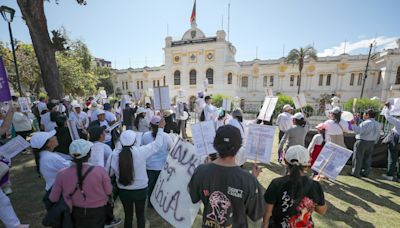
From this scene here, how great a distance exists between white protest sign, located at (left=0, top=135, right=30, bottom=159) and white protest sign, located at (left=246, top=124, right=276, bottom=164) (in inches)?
149

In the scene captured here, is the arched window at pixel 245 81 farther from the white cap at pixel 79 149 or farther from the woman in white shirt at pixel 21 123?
the white cap at pixel 79 149

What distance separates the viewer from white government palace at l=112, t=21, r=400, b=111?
3388cm

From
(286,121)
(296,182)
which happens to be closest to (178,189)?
(296,182)

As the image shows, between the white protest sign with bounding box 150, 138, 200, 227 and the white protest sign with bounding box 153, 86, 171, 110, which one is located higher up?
the white protest sign with bounding box 153, 86, 171, 110

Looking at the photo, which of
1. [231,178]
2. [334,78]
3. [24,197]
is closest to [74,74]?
[24,197]

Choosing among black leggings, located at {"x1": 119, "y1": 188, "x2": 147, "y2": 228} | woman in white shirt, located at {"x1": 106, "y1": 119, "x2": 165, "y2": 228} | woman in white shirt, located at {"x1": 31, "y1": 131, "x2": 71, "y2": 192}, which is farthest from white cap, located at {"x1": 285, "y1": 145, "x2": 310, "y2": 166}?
woman in white shirt, located at {"x1": 31, "y1": 131, "x2": 71, "y2": 192}

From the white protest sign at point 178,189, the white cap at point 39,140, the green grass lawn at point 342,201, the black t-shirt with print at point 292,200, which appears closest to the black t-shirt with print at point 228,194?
the black t-shirt with print at point 292,200

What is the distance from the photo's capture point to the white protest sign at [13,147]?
10.7ft

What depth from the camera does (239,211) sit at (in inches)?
68.1

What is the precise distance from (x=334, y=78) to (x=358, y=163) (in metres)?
36.3

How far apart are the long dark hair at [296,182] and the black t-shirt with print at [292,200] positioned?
0.07 ft

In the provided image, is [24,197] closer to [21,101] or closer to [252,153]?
[21,101]

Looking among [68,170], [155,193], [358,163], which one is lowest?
[358,163]

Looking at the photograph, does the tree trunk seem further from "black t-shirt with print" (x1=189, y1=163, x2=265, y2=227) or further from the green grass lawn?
"black t-shirt with print" (x1=189, y1=163, x2=265, y2=227)
